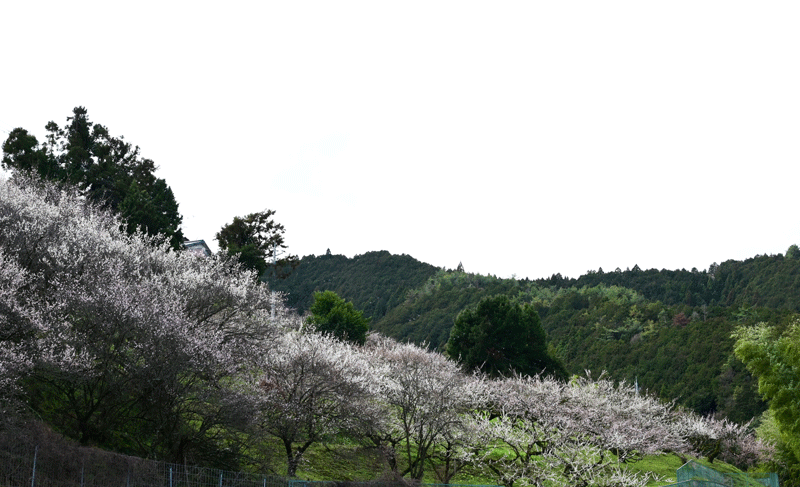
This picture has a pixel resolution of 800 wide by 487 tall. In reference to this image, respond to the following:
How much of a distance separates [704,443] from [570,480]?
27156 mm

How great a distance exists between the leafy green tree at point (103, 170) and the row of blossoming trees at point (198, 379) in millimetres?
4583

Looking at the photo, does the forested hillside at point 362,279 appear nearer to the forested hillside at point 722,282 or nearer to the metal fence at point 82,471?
the forested hillside at point 722,282

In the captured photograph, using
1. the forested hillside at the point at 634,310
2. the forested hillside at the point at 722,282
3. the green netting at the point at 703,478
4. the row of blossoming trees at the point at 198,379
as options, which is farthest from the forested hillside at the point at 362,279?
the green netting at the point at 703,478

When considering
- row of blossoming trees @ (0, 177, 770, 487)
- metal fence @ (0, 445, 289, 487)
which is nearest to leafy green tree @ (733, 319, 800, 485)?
row of blossoming trees @ (0, 177, 770, 487)

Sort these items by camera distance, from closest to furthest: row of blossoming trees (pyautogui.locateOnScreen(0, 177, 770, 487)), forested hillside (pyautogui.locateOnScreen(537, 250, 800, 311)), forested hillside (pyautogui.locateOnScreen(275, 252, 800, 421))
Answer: row of blossoming trees (pyautogui.locateOnScreen(0, 177, 770, 487))
forested hillside (pyautogui.locateOnScreen(275, 252, 800, 421))
forested hillside (pyautogui.locateOnScreen(537, 250, 800, 311))

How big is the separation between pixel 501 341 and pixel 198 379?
4386 cm

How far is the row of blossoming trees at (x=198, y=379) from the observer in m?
19.2

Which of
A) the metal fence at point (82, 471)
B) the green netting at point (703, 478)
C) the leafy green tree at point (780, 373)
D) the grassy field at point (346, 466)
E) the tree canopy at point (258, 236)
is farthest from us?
the tree canopy at point (258, 236)

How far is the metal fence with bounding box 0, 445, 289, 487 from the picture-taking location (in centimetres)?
1357

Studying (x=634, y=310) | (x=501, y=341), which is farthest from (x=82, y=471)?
(x=634, y=310)

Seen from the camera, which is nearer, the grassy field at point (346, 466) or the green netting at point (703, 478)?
the green netting at point (703, 478)

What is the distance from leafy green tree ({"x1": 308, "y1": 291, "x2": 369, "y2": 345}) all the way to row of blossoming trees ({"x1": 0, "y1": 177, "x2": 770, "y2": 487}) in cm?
2137

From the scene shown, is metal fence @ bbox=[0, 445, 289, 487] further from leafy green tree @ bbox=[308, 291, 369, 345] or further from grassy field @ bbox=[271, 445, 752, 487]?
leafy green tree @ bbox=[308, 291, 369, 345]

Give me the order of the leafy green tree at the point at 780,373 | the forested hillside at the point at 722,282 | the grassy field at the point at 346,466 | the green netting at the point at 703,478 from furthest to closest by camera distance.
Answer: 1. the forested hillside at the point at 722,282
2. the leafy green tree at the point at 780,373
3. the grassy field at the point at 346,466
4. the green netting at the point at 703,478
